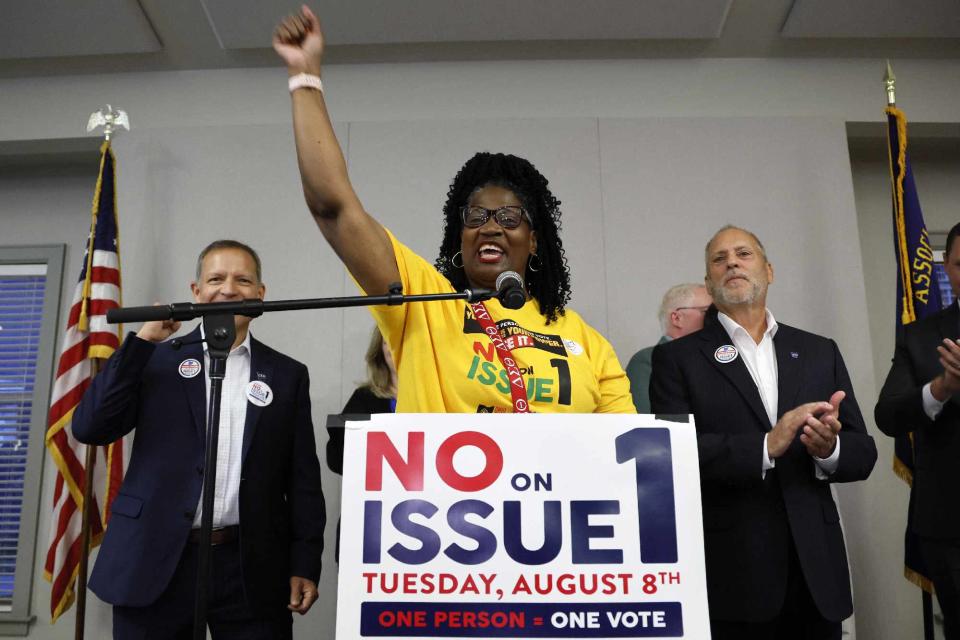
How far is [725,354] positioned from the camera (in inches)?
91.7

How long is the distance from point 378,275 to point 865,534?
309 cm

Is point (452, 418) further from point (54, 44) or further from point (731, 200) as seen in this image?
point (54, 44)

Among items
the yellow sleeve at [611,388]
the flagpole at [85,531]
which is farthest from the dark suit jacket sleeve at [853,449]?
the flagpole at [85,531]

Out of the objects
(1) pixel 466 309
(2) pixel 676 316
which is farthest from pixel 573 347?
(2) pixel 676 316

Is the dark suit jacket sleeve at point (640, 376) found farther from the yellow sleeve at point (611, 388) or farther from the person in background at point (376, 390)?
the yellow sleeve at point (611, 388)

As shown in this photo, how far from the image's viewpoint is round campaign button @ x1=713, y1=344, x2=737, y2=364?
7.61ft

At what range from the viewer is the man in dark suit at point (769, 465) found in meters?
2.01

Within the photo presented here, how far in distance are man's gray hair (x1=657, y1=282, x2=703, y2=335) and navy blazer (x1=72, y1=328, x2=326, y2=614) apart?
75.7 inches

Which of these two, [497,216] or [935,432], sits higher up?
[497,216]

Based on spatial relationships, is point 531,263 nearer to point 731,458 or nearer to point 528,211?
point 528,211

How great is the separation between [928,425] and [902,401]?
120mm

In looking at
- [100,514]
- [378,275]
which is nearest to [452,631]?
[378,275]

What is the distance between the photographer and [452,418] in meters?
1.19

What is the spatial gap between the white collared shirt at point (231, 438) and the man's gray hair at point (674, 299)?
6.78 feet
